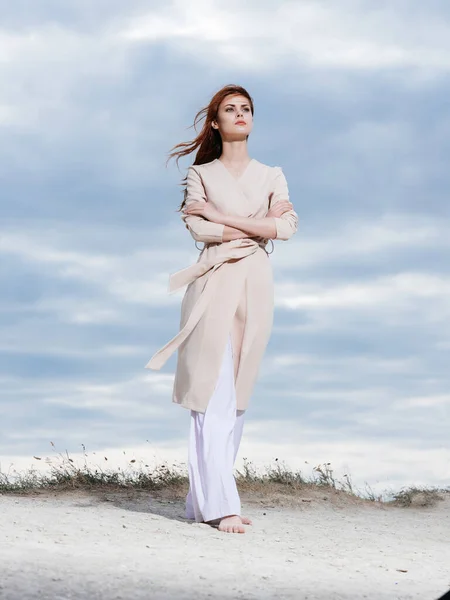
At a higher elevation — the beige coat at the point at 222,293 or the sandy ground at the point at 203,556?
the beige coat at the point at 222,293

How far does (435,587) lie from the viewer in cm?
511

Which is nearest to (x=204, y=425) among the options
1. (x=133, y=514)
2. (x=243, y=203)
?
(x=133, y=514)

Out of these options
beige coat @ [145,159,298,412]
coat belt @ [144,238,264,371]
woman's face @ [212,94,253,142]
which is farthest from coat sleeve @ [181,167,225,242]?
woman's face @ [212,94,253,142]

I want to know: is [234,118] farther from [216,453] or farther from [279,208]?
[216,453]

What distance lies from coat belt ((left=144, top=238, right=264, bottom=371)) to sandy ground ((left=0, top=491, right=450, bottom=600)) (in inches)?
48.0

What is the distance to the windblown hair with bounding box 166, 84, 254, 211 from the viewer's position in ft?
21.7

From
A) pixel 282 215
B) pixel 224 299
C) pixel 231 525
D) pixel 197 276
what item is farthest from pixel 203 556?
pixel 282 215

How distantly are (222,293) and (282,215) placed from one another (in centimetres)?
74

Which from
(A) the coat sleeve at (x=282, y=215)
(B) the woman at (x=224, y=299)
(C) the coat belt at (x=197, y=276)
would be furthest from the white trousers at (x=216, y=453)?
(A) the coat sleeve at (x=282, y=215)

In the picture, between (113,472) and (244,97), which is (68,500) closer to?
(113,472)

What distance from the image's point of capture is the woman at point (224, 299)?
6148mm

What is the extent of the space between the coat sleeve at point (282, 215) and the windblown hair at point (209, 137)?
50 cm

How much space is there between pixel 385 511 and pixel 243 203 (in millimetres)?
4259

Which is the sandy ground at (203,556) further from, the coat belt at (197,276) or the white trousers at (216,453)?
the coat belt at (197,276)
